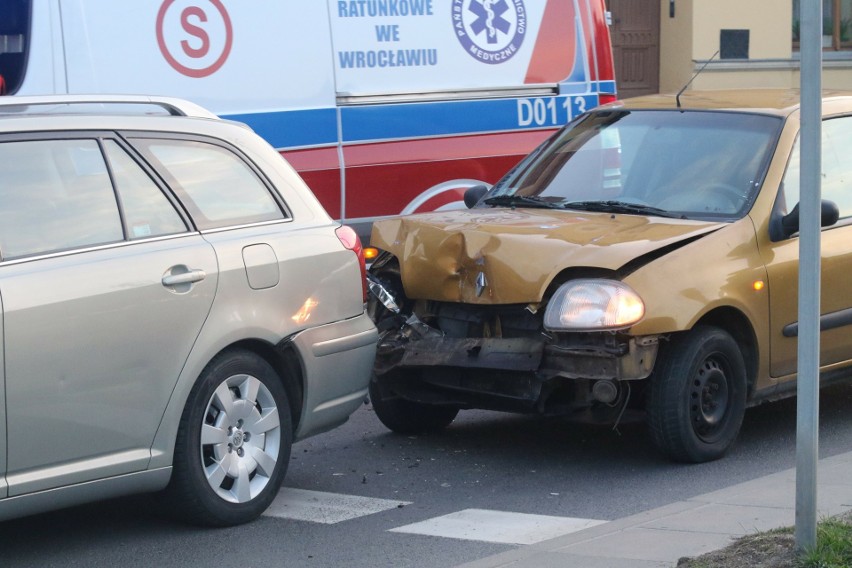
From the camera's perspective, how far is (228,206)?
5699 millimetres

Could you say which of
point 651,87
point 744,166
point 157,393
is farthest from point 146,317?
point 651,87

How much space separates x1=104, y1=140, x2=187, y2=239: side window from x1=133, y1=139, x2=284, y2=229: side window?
0.29ft

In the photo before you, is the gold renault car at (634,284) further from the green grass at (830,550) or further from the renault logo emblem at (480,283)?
the green grass at (830,550)

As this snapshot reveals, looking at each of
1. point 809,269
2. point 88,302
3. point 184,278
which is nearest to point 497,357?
point 184,278

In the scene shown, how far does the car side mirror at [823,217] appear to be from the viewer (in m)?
6.64

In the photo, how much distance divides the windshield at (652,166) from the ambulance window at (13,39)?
8.90 ft

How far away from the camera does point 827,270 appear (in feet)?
22.8

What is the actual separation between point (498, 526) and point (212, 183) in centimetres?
181

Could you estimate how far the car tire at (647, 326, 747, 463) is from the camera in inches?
245

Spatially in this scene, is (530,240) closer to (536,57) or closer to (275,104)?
(275,104)

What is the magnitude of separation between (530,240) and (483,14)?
3.42 meters

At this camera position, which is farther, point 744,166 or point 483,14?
point 483,14

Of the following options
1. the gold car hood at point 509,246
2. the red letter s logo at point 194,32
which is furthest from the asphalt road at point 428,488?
the red letter s logo at point 194,32

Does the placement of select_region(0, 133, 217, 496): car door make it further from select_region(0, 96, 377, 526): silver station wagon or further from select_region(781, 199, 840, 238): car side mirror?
select_region(781, 199, 840, 238): car side mirror
